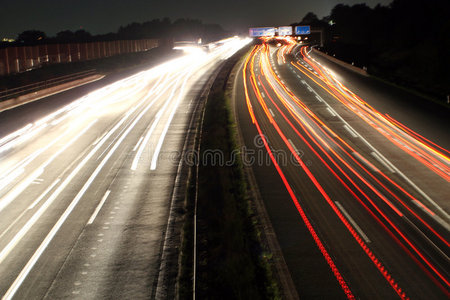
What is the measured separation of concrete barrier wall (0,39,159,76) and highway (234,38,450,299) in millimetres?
26260

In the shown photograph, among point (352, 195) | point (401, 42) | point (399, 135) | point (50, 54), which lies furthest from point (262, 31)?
point (352, 195)

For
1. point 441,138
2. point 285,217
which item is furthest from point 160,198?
point 441,138

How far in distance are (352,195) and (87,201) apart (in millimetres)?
10351

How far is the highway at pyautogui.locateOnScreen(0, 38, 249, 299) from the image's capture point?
11.2 meters

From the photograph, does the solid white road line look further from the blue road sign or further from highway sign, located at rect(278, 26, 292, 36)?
the blue road sign

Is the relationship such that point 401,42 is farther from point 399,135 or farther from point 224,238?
point 224,238

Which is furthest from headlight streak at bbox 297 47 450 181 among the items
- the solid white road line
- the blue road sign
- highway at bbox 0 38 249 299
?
the blue road sign

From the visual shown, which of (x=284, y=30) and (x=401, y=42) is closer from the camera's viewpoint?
(x=284, y=30)

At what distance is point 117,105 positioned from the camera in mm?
35594

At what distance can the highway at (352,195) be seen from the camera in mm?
11617

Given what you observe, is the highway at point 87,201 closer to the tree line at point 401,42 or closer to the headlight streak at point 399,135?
the headlight streak at point 399,135

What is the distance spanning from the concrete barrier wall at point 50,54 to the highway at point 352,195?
26260 millimetres

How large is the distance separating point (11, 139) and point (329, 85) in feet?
103

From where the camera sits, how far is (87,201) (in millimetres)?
16125
